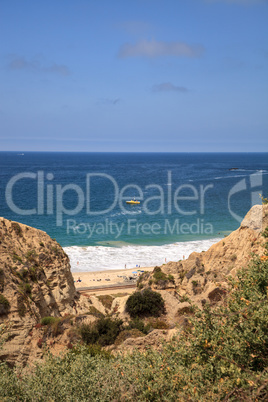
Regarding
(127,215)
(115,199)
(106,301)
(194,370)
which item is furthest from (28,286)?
(115,199)

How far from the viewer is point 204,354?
1066 centimetres

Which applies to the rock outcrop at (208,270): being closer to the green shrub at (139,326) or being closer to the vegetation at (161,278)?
the vegetation at (161,278)

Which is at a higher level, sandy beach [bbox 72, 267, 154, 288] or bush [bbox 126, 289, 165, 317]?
bush [bbox 126, 289, 165, 317]

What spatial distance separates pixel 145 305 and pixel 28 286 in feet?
24.3

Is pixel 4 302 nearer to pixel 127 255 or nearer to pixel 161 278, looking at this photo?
pixel 161 278

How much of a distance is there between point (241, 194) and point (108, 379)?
10289 centimetres

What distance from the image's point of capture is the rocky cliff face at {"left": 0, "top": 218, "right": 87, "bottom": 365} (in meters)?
17.9

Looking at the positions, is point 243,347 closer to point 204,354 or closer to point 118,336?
point 204,354

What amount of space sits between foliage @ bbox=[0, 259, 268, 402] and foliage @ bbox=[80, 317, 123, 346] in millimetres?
5639

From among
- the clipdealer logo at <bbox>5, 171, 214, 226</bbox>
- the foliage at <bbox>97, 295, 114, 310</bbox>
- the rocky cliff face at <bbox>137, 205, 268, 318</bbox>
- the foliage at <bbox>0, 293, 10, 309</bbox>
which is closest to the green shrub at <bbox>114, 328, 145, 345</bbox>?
the rocky cliff face at <bbox>137, 205, 268, 318</bbox>

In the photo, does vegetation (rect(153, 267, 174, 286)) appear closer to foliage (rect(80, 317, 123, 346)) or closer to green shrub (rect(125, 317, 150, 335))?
green shrub (rect(125, 317, 150, 335))

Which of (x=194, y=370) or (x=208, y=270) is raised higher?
(x=194, y=370)

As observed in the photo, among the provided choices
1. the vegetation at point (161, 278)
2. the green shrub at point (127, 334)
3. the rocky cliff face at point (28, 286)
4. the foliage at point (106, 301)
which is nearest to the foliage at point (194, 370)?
the rocky cliff face at point (28, 286)

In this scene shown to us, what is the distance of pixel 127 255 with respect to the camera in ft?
185
